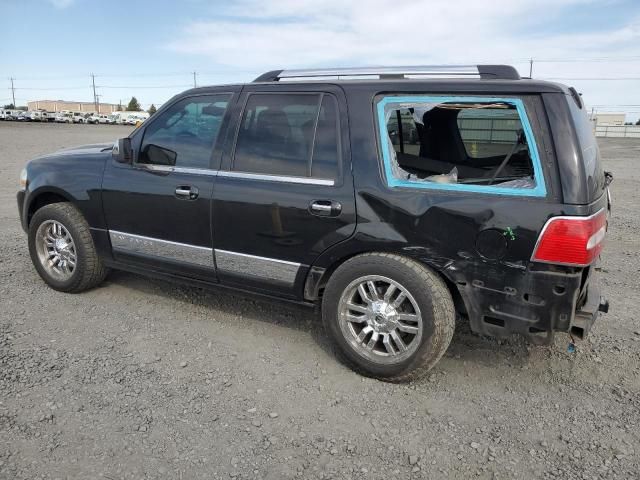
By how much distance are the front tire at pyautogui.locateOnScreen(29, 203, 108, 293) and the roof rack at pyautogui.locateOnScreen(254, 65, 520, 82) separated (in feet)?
6.89

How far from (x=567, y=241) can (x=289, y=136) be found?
73.4 inches

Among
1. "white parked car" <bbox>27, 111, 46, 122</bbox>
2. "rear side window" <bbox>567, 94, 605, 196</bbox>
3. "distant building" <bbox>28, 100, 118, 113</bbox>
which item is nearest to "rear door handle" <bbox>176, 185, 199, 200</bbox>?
"rear side window" <bbox>567, 94, 605, 196</bbox>

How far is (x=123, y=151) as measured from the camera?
411cm

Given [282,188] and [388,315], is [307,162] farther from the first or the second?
[388,315]

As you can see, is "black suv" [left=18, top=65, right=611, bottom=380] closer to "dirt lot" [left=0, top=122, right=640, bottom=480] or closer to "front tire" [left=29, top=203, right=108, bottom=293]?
"front tire" [left=29, top=203, right=108, bottom=293]

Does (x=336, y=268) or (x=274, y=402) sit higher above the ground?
(x=336, y=268)

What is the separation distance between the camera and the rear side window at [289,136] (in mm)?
3393

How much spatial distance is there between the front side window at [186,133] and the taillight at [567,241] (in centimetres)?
234

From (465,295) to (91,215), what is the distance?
10.4 feet

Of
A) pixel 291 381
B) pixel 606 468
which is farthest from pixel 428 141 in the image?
pixel 606 468

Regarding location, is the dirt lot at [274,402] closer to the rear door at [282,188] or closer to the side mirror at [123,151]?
the rear door at [282,188]

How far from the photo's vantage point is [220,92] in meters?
3.88

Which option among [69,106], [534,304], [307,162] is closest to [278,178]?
[307,162]

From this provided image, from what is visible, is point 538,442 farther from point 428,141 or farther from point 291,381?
point 428,141
